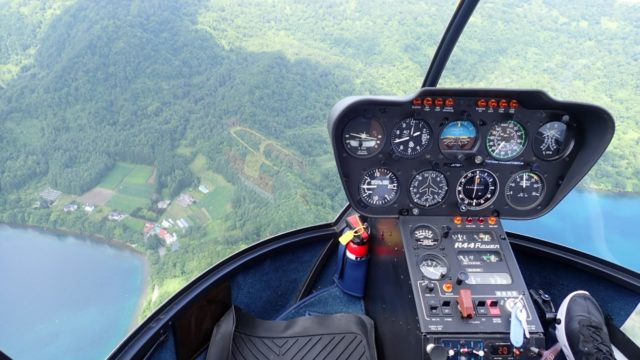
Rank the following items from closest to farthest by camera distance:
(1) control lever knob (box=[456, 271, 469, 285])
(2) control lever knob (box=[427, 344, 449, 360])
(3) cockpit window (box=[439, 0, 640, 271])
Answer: (2) control lever knob (box=[427, 344, 449, 360])
(1) control lever knob (box=[456, 271, 469, 285])
(3) cockpit window (box=[439, 0, 640, 271])

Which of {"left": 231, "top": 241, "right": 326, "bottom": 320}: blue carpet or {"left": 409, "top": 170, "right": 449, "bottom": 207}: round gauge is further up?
{"left": 409, "top": 170, "right": 449, "bottom": 207}: round gauge

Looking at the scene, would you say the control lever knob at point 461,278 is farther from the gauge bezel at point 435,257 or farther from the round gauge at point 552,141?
the round gauge at point 552,141

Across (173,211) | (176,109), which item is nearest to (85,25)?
(176,109)

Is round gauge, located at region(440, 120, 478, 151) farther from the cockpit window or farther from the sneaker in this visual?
the sneaker

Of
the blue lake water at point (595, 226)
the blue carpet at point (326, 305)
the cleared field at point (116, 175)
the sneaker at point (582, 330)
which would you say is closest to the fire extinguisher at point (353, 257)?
the blue carpet at point (326, 305)

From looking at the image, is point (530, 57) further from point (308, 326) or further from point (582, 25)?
point (308, 326)

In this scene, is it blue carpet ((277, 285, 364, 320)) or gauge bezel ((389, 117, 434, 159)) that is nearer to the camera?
gauge bezel ((389, 117, 434, 159))

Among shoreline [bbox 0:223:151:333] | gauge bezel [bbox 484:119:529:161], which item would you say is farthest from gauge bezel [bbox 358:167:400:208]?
shoreline [bbox 0:223:151:333]
